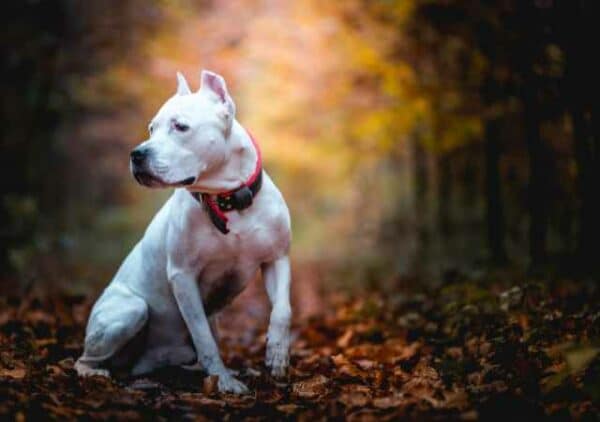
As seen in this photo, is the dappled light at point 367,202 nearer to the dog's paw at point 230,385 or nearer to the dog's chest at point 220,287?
the dog's paw at point 230,385

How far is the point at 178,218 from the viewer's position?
4.19 metres

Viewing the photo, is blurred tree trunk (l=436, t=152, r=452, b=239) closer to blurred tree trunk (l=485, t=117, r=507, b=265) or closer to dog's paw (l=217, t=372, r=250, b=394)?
blurred tree trunk (l=485, t=117, r=507, b=265)

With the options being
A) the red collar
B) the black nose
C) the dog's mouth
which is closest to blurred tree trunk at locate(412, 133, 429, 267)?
the red collar

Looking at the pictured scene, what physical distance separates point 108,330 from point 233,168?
1.19 m

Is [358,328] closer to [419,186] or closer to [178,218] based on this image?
[178,218]

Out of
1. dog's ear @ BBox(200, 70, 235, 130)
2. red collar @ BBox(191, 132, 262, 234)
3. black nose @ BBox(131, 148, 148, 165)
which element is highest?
dog's ear @ BBox(200, 70, 235, 130)

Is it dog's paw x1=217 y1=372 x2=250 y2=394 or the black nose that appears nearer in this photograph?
the black nose

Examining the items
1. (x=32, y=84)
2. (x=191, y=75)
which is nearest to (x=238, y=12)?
(x=191, y=75)

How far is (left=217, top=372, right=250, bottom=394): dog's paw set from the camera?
3922mm

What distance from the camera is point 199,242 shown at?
4086 mm

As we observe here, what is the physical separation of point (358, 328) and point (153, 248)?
2.26 metres

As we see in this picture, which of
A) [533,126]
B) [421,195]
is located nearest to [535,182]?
[533,126]

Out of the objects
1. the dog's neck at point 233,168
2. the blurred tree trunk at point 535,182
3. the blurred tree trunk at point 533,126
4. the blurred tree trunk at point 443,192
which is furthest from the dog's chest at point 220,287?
the blurred tree trunk at point 443,192

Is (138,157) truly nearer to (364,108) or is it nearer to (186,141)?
(186,141)
